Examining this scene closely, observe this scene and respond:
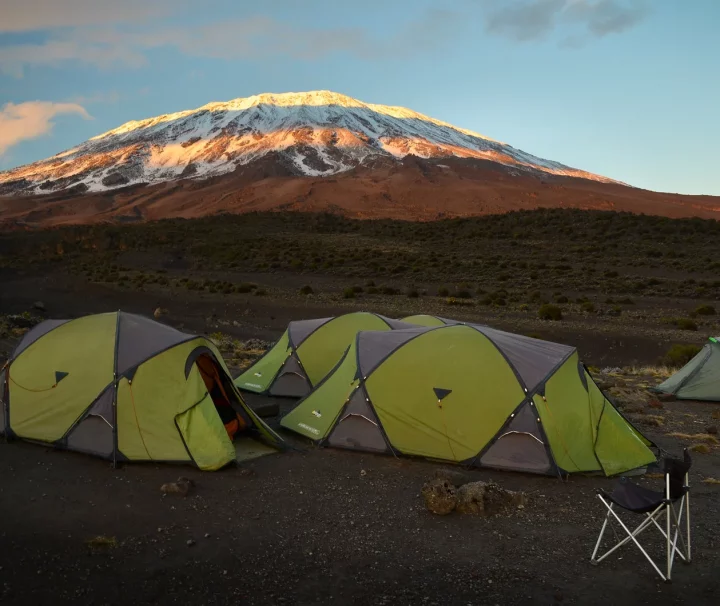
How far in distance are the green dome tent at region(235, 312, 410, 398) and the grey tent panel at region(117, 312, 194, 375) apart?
310 centimetres

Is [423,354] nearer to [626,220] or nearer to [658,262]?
[658,262]

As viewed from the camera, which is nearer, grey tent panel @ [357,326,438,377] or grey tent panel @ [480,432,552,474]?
grey tent panel @ [480,432,552,474]

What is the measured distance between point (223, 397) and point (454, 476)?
3.38m

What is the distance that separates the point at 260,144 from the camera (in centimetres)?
11681

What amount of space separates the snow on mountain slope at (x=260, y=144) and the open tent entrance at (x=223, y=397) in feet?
302

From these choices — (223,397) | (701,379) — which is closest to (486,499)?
(223,397)

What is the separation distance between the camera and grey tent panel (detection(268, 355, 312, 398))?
441 inches

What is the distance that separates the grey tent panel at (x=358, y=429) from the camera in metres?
8.24

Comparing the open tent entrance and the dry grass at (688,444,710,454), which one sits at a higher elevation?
the open tent entrance

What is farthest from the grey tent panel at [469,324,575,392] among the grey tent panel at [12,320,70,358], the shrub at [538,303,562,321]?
the shrub at [538,303,562,321]

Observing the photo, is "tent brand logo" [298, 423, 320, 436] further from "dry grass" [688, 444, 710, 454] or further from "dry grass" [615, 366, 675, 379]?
"dry grass" [615, 366, 675, 379]

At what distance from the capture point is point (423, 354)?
334 inches

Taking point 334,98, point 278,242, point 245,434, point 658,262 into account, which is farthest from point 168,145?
point 245,434

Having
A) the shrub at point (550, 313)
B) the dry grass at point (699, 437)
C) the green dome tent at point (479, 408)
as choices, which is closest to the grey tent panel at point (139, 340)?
the green dome tent at point (479, 408)
